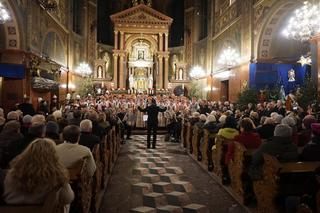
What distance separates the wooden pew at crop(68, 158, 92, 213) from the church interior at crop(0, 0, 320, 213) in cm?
2

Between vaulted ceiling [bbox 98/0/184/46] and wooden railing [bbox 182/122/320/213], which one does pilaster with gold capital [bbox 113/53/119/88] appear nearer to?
vaulted ceiling [bbox 98/0/184/46]

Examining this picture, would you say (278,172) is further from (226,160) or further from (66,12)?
(66,12)

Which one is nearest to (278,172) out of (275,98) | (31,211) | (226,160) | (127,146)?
(226,160)

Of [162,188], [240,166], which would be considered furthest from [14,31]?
[240,166]

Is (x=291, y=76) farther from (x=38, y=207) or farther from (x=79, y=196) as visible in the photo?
(x=38, y=207)

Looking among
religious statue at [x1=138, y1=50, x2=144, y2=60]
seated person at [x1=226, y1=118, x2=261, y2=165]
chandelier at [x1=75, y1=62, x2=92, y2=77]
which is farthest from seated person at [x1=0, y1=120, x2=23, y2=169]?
religious statue at [x1=138, y1=50, x2=144, y2=60]

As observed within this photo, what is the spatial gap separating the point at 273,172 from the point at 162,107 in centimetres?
896

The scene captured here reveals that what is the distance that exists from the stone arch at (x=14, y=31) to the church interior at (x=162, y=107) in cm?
4

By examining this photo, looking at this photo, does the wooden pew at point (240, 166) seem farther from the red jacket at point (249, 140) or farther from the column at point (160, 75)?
the column at point (160, 75)

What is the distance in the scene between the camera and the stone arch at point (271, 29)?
12.9 metres

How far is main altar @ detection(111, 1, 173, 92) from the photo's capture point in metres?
27.5

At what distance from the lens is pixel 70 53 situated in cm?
2080

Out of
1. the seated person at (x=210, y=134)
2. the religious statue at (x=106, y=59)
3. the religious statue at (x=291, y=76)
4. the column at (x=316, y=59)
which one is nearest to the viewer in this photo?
the seated person at (x=210, y=134)

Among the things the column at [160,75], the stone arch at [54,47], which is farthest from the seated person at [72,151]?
the column at [160,75]
